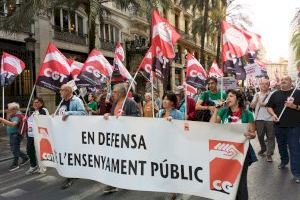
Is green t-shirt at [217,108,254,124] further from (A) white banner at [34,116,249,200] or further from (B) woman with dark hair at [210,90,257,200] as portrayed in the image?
(A) white banner at [34,116,249,200]

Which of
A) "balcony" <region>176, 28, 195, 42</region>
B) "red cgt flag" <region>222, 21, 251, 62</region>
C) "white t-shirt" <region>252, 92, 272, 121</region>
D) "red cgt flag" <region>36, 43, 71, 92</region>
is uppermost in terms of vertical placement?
"balcony" <region>176, 28, 195, 42</region>

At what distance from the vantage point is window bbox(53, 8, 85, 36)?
73.7 ft

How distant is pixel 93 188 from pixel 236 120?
267 cm

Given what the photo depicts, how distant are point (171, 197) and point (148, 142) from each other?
928 mm

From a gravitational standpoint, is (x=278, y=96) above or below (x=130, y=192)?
above

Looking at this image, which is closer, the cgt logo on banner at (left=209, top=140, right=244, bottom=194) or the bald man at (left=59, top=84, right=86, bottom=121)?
the cgt logo on banner at (left=209, top=140, right=244, bottom=194)

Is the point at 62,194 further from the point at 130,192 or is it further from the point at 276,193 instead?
the point at 276,193

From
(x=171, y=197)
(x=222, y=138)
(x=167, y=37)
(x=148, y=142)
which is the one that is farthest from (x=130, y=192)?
(x=167, y=37)

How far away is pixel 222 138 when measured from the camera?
184 inches

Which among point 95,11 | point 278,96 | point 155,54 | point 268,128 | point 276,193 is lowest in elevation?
point 276,193

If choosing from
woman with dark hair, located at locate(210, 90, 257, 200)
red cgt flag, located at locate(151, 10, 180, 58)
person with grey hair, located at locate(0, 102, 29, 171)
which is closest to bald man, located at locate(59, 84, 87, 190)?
red cgt flag, located at locate(151, 10, 180, 58)

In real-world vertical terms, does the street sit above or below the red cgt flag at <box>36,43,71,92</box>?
below

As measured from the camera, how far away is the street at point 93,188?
233 inches

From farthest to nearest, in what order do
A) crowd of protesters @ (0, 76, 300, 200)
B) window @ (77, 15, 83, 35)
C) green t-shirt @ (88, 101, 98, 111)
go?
window @ (77, 15, 83, 35)
green t-shirt @ (88, 101, 98, 111)
crowd of protesters @ (0, 76, 300, 200)
